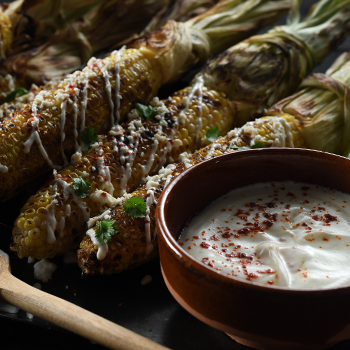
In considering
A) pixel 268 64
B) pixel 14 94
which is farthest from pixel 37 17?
pixel 268 64

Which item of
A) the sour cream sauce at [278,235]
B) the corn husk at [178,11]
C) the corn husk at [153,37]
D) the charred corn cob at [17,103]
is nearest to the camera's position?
the sour cream sauce at [278,235]

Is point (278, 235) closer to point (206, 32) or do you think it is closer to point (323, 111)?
point (323, 111)

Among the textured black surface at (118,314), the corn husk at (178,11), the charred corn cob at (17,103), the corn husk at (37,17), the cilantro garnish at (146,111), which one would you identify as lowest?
the textured black surface at (118,314)

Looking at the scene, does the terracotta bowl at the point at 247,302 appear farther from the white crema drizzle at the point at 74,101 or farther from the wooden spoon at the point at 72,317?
the white crema drizzle at the point at 74,101

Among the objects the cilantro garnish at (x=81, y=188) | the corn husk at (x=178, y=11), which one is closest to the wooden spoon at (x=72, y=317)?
the cilantro garnish at (x=81, y=188)

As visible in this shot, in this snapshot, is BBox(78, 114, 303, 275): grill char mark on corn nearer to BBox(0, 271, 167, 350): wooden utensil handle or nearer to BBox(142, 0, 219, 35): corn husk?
BBox(0, 271, 167, 350): wooden utensil handle

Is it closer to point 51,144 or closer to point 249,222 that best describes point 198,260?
point 249,222

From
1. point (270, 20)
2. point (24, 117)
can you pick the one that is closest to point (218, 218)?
point (24, 117)
